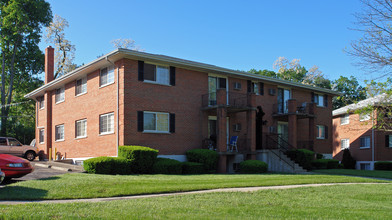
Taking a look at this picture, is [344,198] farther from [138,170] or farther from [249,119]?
[249,119]

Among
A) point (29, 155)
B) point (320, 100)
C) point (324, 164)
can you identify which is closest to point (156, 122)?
point (29, 155)

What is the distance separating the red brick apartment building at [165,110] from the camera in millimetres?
20281

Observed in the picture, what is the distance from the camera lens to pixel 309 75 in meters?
56.6

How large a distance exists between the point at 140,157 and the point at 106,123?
428cm

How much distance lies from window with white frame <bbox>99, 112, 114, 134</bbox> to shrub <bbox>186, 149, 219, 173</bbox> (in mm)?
4456

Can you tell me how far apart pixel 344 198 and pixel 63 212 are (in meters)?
7.48

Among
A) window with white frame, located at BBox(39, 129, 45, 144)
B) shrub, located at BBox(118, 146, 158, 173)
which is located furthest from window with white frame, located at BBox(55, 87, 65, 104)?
shrub, located at BBox(118, 146, 158, 173)

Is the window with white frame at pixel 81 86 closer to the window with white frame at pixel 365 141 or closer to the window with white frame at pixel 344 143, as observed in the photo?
the window with white frame at pixel 365 141

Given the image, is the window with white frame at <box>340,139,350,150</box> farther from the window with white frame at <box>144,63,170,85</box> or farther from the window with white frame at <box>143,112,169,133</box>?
the window with white frame at <box>144,63,170,85</box>

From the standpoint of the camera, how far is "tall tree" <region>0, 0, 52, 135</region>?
119 ft

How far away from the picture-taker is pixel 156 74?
21.2 meters

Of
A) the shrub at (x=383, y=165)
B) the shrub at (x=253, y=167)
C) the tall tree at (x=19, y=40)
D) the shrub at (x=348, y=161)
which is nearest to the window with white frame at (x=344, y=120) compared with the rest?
the shrub at (x=348, y=161)

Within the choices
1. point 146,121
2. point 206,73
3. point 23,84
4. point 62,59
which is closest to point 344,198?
point 146,121

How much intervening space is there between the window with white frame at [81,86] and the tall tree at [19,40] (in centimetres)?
1582
